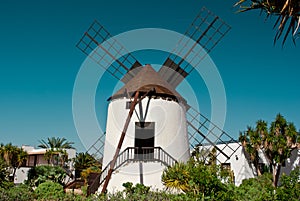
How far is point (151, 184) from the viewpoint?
15.6 metres

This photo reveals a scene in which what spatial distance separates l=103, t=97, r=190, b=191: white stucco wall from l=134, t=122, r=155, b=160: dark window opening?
25 centimetres

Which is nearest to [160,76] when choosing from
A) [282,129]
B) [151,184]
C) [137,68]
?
[137,68]

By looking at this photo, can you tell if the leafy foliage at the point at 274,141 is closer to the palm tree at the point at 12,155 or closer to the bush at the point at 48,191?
the bush at the point at 48,191

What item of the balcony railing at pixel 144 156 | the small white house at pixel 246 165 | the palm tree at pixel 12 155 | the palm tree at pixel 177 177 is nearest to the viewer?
the palm tree at pixel 177 177

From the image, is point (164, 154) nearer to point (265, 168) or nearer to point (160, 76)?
point (160, 76)

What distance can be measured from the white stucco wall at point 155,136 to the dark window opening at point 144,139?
0.25m

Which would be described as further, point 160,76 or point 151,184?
point 160,76

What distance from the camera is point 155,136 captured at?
16.8 meters

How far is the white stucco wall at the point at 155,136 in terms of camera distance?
52.0 feet

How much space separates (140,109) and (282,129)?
9.32 metres

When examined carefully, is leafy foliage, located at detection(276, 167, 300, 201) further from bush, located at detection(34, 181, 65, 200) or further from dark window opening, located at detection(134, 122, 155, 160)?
bush, located at detection(34, 181, 65, 200)

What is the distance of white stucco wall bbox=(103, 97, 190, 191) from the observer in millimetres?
15852

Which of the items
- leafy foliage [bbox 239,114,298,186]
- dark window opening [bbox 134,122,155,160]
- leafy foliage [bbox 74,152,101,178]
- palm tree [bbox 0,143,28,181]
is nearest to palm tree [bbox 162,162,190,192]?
dark window opening [bbox 134,122,155,160]

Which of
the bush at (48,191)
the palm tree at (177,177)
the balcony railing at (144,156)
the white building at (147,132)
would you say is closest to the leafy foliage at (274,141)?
the white building at (147,132)
